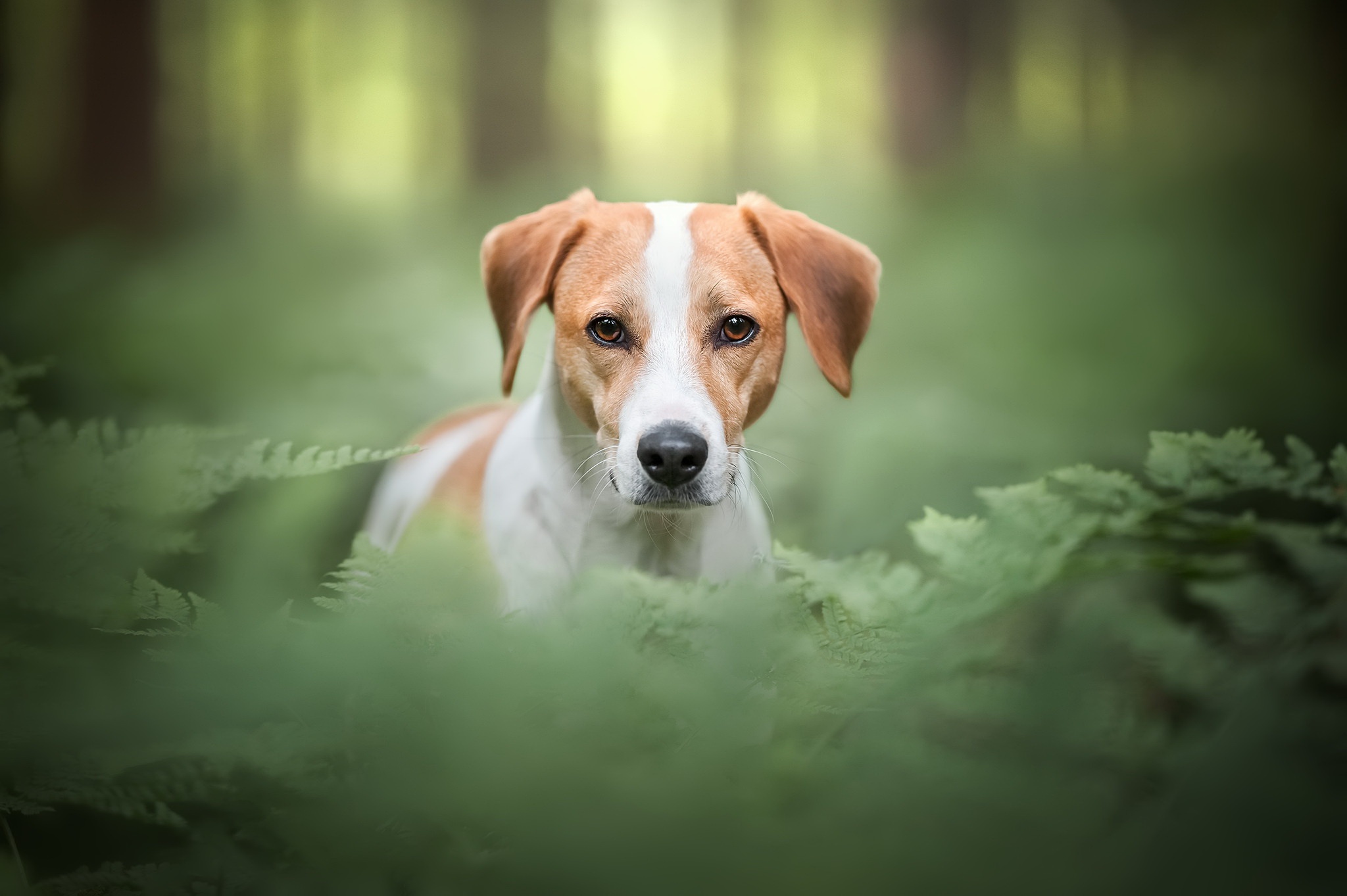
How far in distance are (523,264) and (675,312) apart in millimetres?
423

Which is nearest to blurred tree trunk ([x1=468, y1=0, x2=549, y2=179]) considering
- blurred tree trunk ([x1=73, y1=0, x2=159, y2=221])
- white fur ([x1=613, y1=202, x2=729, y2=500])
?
blurred tree trunk ([x1=73, y1=0, x2=159, y2=221])

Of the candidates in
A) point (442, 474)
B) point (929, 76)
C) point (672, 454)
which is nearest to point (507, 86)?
point (929, 76)

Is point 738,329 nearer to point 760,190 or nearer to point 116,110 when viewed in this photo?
point 760,190

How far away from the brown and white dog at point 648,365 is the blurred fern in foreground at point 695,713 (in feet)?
2.54

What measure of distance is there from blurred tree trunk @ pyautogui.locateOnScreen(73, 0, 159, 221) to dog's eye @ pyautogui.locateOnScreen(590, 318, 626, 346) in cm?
285

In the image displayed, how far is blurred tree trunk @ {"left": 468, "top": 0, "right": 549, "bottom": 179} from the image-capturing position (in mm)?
4098

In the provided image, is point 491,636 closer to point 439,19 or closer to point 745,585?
point 745,585

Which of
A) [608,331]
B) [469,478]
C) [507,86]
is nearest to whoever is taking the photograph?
[608,331]

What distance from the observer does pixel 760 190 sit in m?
4.43

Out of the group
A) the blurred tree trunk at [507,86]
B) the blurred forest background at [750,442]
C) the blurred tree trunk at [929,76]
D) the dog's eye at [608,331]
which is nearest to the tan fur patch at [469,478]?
the blurred forest background at [750,442]

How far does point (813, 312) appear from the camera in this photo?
2.03 metres

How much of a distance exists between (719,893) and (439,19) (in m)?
4.24

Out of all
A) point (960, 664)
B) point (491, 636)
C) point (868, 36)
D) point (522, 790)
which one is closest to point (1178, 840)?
Result: point (960, 664)

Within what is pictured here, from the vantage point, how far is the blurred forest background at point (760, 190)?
283cm
